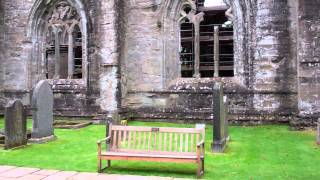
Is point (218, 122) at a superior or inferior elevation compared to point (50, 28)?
inferior

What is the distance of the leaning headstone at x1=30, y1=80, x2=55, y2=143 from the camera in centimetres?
1084

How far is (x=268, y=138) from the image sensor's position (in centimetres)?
1165

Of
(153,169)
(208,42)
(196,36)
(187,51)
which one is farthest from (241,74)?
(153,169)

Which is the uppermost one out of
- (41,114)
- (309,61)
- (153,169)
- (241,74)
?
(309,61)

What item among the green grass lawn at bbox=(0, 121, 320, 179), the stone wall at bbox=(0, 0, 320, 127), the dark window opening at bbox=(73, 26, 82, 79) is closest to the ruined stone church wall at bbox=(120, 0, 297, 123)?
the stone wall at bbox=(0, 0, 320, 127)

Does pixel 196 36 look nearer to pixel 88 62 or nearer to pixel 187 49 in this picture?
pixel 187 49

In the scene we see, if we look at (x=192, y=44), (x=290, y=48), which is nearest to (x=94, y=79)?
(x=192, y=44)

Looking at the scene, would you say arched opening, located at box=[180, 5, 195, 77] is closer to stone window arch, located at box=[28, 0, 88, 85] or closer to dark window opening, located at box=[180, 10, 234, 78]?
dark window opening, located at box=[180, 10, 234, 78]

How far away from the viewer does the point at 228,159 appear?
8.71 meters

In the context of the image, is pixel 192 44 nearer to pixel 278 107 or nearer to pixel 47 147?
pixel 278 107

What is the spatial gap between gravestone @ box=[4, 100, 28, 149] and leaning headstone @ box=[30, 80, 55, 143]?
0.48 m

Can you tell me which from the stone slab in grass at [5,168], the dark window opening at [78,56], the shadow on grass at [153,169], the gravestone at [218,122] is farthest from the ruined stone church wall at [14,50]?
the shadow on grass at [153,169]

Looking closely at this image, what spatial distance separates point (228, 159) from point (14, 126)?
5023 mm

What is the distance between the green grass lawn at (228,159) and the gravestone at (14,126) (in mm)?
257
